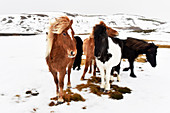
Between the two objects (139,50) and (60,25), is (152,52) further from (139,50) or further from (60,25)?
(60,25)

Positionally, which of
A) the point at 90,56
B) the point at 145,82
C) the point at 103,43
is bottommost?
the point at 145,82

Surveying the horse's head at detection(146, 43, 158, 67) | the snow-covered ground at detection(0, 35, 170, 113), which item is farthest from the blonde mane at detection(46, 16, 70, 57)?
the horse's head at detection(146, 43, 158, 67)

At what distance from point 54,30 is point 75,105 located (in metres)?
2.27

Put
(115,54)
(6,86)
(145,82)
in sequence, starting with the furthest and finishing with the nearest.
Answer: (145,82), (6,86), (115,54)

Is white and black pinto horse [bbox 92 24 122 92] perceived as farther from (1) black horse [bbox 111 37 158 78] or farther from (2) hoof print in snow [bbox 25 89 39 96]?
(2) hoof print in snow [bbox 25 89 39 96]

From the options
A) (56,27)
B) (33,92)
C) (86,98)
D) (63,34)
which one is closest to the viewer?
(56,27)

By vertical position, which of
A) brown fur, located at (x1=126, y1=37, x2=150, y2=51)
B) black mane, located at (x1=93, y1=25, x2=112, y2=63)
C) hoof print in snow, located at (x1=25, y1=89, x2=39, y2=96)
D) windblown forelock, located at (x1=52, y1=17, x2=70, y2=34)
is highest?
windblown forelock, located at (x1=52, y1=17, x2=70, y2=34)

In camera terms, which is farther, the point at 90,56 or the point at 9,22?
the point at 9,22

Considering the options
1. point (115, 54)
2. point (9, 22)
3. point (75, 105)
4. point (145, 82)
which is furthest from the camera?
point (9, 22)

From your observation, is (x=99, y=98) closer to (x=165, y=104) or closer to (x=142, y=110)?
(x=142, y=110)

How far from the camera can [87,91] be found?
451cm

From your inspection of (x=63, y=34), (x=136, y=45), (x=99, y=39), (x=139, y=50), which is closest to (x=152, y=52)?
(x=139, y=50)

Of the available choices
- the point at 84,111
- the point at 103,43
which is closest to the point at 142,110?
the point at 84,111

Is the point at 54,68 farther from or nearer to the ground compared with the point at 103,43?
nearer to the ground
